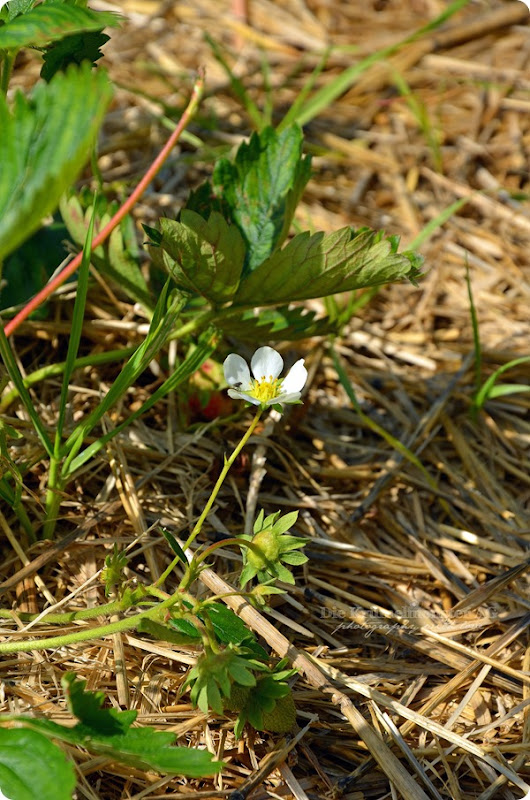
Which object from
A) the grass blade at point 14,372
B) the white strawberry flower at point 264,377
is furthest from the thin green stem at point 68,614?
the white strawberry flower at point 264,377

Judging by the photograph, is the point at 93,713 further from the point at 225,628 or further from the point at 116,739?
the point at 225,628

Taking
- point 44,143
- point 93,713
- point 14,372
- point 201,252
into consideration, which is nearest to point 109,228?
point 201,252

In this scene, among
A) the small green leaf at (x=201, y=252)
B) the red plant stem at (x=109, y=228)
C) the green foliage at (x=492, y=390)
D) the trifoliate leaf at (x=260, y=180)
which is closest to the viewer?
the small green leaf at (x=201, y=252)

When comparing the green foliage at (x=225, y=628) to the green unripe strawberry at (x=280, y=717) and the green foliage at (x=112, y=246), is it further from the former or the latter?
the green foliage at (x=112, y=246)

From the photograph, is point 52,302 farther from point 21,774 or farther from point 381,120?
point 381,120

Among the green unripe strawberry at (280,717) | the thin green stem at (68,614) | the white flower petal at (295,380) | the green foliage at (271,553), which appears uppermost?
the white flower petal at (295,380)

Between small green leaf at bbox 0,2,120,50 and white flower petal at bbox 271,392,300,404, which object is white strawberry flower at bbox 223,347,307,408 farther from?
small green leaf at bbox 0,2,120,50
